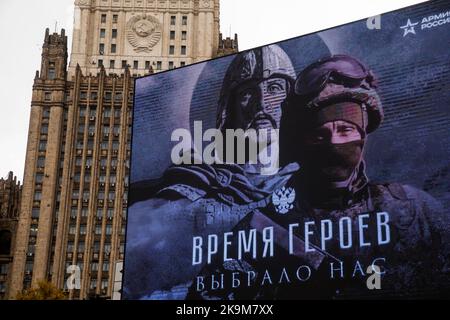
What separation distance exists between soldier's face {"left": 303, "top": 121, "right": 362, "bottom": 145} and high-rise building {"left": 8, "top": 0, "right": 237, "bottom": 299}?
4043 cm

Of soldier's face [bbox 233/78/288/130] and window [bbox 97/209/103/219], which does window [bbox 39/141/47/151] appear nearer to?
window [bbox 97/209/103/219]

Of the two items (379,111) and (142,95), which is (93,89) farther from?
(379,111)

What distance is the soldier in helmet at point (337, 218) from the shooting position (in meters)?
25.3

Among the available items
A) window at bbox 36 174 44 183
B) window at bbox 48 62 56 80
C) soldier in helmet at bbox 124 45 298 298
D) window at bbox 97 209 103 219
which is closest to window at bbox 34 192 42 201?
window at bbox 36 174 44 183

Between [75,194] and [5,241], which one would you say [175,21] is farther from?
[5,241]

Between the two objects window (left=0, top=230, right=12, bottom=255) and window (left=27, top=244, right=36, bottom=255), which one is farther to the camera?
window (left=0, top=230, right=12, bottom=255)

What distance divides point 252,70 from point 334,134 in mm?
4546

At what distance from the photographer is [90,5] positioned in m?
79.2

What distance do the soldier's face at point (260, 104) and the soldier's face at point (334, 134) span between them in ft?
4.70

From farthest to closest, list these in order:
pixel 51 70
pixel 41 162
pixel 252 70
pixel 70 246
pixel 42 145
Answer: pixel 51 70, pixel 42 145, pixel 41 162, pixel 70 246, pixel 252 70

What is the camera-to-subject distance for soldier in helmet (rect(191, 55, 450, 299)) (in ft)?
82.9

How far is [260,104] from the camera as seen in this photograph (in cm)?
3002

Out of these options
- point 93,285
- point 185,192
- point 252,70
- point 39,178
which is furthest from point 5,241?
point 252,70
